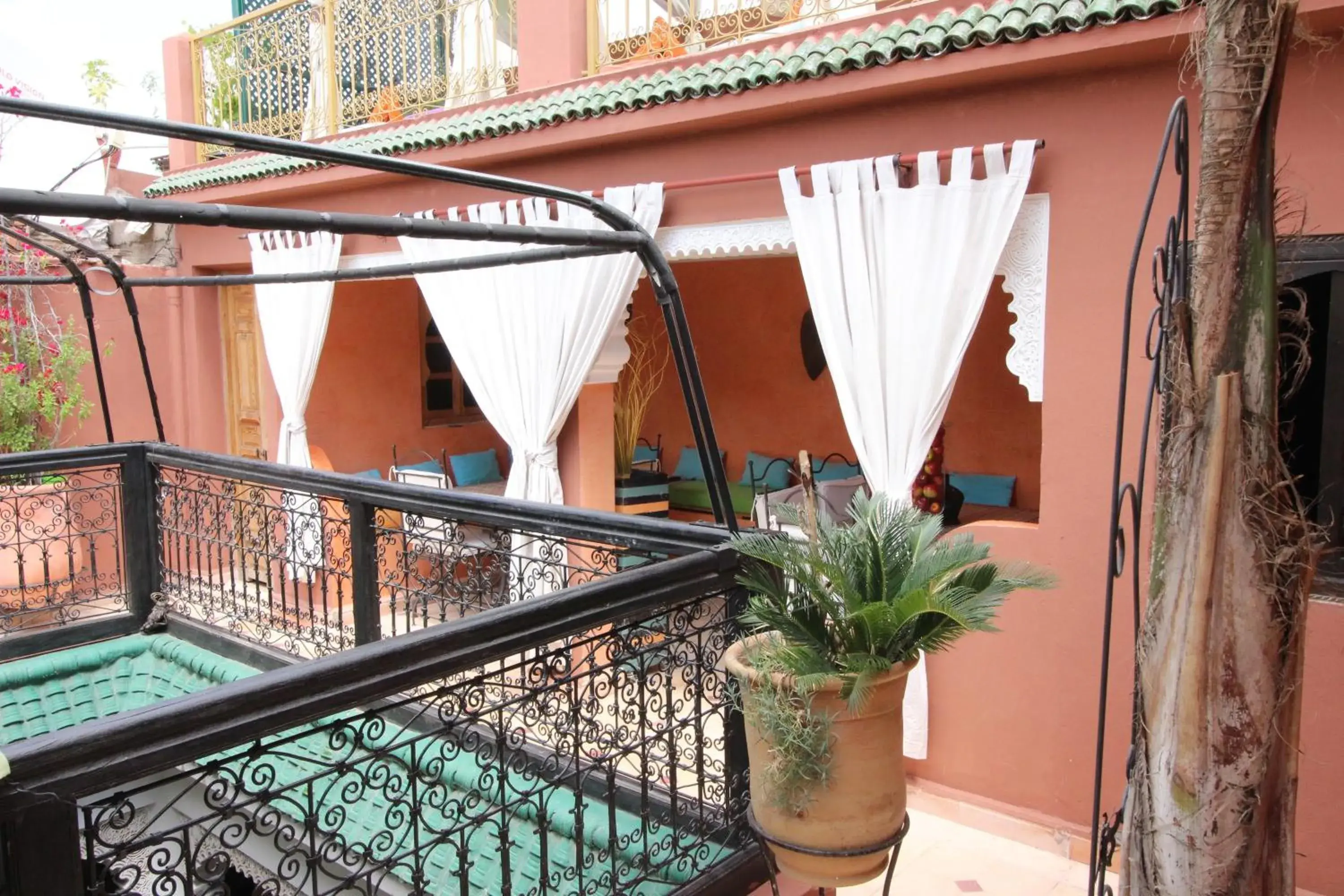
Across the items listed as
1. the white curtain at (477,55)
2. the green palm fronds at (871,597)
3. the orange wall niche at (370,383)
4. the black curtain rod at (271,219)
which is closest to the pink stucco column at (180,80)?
the orange wall niche at (370,383)

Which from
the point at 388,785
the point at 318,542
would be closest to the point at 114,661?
the point at 318,542

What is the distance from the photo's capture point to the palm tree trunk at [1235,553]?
4.51ft

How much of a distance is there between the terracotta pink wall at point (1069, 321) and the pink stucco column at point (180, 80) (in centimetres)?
575

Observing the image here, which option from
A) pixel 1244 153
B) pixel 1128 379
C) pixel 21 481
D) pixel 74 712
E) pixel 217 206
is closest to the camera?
pixel 1244 153

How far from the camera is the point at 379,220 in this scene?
1.76 metres

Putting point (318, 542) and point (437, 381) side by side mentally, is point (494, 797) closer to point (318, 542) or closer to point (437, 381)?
point (318, 542)

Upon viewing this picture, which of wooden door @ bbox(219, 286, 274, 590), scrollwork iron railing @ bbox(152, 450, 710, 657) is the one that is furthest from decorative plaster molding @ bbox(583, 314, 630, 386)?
wooden door @ bbox(219, 286, 274, 590)

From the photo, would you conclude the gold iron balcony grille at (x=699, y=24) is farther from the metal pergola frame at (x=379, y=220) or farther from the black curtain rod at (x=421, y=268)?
the metal pergola frame at (x=379, y=220)

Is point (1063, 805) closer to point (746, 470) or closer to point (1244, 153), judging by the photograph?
point (1244, 153)

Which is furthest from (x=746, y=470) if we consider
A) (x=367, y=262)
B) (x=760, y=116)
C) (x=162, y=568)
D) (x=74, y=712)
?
(x=74, y=712)

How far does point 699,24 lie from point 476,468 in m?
4.82

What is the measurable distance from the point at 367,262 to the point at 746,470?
349 centimetres

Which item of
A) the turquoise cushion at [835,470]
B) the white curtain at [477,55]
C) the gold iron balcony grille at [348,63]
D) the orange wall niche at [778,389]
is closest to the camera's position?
the white curtain at [477,55]

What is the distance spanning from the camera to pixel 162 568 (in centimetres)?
477
